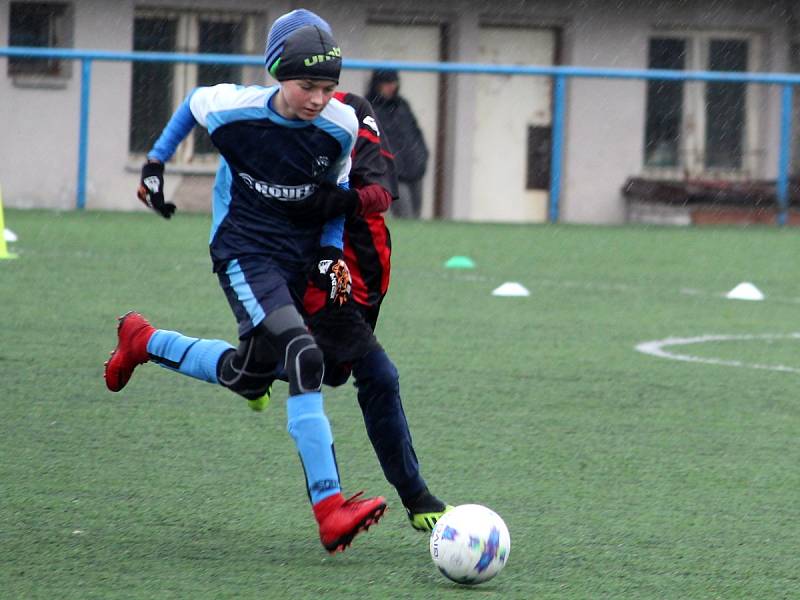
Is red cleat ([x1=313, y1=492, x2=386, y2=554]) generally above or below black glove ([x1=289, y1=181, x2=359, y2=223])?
below

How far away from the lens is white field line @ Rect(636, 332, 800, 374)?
9383 mm

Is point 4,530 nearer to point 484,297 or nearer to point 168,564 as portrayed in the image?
point 168,564

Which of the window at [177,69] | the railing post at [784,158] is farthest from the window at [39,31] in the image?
the railing post at [784,158]

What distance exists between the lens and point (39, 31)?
72.6 feet

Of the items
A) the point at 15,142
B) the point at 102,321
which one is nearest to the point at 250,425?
the point at 102,321

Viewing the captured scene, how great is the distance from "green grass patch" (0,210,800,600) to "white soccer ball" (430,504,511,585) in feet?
0.18

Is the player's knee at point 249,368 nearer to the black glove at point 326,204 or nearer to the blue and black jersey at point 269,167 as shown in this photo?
the blue and black jersey at point 269,167

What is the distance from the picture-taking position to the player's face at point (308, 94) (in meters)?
5.04

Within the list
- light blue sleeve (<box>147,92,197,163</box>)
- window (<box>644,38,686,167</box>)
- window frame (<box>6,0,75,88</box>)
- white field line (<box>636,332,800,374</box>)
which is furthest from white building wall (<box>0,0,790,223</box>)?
light blue sleeve (<box>147,92,197,163</box>)

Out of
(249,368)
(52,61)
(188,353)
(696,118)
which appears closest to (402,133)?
(52,61)

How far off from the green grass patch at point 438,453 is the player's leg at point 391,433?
14 centimetres

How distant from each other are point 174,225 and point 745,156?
10.3m

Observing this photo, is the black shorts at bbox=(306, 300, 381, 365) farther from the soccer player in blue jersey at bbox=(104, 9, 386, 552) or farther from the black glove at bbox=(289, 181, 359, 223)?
the black glove at bbox=(289, 181, 359, 223)

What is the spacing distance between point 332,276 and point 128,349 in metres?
0.99
